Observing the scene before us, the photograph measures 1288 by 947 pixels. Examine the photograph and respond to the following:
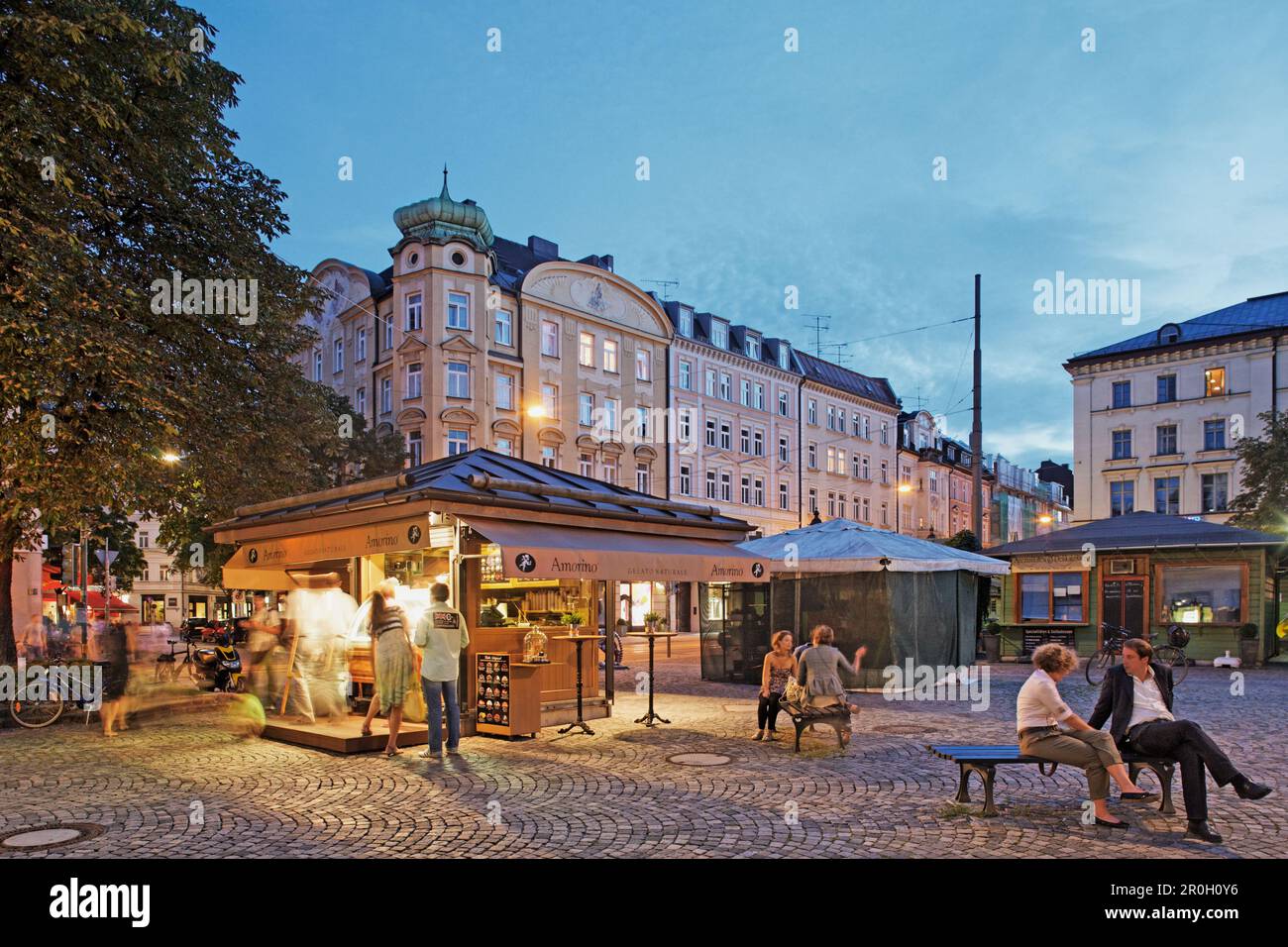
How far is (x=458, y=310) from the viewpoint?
4206 cm

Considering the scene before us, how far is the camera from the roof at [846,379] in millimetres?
62562

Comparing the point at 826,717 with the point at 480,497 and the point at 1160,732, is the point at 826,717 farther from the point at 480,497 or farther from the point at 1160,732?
the point at 480,497

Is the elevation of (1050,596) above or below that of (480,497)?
below

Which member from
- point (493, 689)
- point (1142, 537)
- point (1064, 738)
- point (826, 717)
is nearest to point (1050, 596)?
point (1142, 537)

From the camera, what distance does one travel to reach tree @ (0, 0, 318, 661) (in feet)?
40.5

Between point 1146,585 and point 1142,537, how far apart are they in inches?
50.4

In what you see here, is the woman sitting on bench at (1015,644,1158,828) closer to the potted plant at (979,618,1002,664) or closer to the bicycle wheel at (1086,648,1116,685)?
the bicycle wheel at (1086,648,1116,685)

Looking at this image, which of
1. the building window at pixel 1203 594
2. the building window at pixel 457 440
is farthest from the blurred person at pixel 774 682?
the building window at pixel 457 440

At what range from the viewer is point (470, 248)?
139ft

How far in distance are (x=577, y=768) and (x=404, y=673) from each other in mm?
2354

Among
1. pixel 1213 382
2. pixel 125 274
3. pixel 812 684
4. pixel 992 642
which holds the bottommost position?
pixel 992 642

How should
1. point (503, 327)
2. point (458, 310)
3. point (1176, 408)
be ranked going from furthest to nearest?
point (1176, 408), point (503, 327), point (458, 310)
